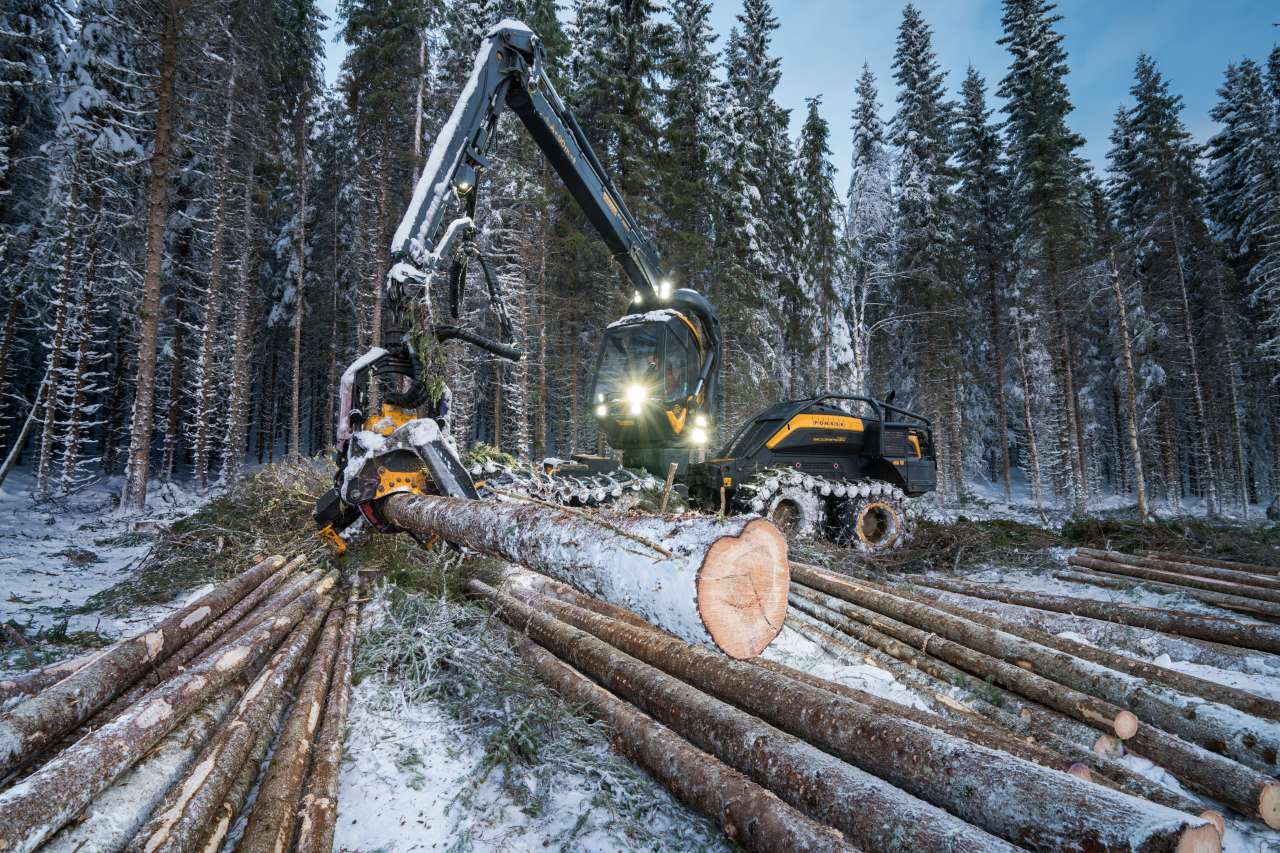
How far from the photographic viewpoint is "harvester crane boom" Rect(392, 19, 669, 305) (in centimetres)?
562

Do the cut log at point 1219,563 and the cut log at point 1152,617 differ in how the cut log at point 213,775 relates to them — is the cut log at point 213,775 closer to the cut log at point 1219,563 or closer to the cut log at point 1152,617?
the cut log at point 1152,617

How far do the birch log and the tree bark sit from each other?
3895 mm

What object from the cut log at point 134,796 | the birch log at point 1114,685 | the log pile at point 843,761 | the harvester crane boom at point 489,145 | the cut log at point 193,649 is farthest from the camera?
the harvester crane boom at point 489,145

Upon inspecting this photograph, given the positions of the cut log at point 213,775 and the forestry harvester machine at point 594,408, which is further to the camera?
the forestry harvester machine at point 594,408

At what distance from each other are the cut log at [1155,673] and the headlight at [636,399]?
17.2ft

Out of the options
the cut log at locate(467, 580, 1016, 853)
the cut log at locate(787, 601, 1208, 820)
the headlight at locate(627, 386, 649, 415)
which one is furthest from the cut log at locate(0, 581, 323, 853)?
the headlight at locate(627, 386, 649, 415)

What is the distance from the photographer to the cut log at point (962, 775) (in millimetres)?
1440

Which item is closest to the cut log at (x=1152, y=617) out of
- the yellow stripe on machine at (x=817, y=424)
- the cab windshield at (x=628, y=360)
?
the yellow stripe on machine at (x=817, y=424)

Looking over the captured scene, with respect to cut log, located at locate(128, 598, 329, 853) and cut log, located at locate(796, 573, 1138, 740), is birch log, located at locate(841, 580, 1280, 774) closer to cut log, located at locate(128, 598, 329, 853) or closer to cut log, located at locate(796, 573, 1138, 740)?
cut log, located at locate(796, 573, 1138, 740)

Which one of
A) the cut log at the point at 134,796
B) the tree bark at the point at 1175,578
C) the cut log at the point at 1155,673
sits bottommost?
the tree bark at the point at 1175,578

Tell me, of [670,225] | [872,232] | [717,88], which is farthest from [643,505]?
[872,232]

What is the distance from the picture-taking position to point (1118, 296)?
15844 mm

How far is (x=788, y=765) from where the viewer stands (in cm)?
212

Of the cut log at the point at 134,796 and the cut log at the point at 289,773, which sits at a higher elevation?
the cut log at the point at 134,796
